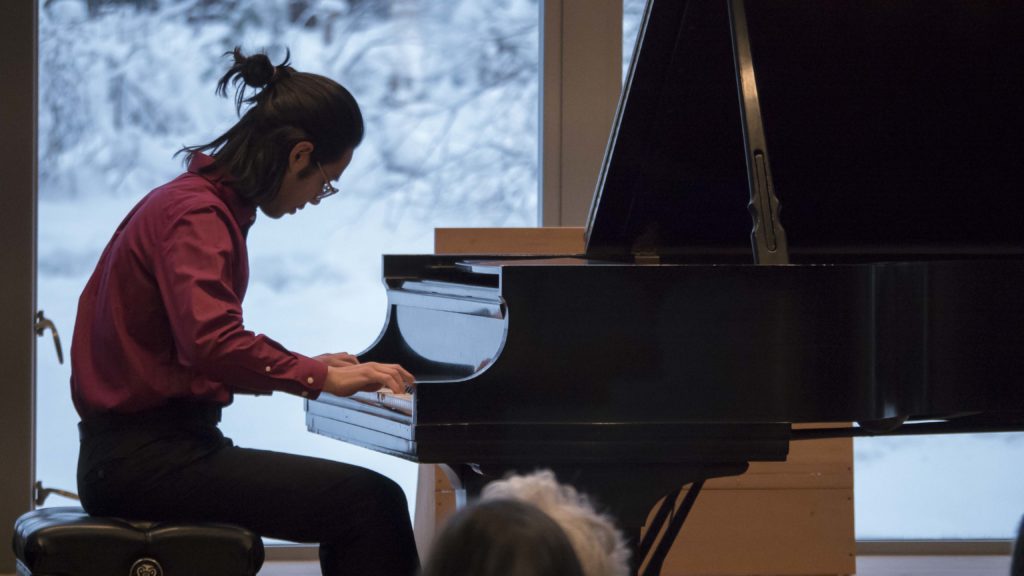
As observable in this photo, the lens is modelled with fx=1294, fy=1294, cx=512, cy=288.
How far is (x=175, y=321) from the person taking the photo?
2.21 meters

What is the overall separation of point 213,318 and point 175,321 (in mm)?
76

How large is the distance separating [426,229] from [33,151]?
1294 millimetres

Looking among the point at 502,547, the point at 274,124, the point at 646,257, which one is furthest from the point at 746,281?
the point at 502,547

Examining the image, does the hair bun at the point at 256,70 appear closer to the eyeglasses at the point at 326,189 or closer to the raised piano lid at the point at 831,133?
the eyeglasses at the point at 326,189

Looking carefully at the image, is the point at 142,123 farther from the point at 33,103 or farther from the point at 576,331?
the point at 576,331

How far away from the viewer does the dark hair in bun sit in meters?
2.38

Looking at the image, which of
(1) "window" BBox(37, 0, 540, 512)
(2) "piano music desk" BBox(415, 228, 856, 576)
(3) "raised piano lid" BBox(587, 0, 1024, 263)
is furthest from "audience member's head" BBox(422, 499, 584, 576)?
(1) "window" BBox(37, 0, 540, 512)

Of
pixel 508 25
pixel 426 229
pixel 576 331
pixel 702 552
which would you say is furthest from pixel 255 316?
pixel 576 331

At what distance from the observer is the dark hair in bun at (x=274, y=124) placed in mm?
2377

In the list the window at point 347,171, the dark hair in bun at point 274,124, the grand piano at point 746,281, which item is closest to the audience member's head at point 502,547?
the grand piano at point 746,281

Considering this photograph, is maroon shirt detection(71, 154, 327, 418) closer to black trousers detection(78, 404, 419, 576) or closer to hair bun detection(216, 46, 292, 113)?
black trousers detection(78, 404, 419, 576)

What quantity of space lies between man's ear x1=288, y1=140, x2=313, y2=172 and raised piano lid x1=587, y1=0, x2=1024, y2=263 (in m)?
0.65

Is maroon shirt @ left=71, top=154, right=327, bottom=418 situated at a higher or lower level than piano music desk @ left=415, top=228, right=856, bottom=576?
higher

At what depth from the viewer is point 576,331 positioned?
7.52 ft
